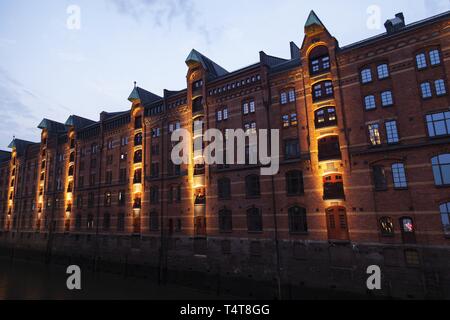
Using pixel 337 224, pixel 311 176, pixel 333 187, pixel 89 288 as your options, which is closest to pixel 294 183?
pixel 311 176

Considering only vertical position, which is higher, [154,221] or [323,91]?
[323,91]

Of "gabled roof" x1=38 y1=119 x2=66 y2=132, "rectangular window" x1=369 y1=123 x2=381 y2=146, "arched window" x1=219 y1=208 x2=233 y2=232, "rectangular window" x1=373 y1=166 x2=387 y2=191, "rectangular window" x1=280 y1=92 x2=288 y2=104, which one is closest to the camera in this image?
"rectangular window" x1=373 y1=166 x2=387 y2=191

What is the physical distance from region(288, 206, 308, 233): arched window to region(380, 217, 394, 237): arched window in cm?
569

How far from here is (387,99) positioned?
72.3ft

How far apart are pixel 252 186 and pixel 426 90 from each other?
620 inches

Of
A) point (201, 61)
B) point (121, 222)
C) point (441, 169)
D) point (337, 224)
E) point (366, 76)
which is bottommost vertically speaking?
point (337, 224)

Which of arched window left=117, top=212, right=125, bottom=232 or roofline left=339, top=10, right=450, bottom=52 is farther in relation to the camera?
arched window left=117, top=212, right=125, bottom=232

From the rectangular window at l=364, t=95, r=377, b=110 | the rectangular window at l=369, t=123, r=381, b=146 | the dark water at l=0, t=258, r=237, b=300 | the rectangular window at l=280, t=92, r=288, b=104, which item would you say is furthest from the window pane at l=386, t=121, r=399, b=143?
the dark water at l=0, t=258, r=237, b=300

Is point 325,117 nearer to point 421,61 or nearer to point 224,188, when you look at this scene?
point 421,61

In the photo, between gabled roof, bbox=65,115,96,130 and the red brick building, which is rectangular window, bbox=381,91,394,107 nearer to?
the red brick building

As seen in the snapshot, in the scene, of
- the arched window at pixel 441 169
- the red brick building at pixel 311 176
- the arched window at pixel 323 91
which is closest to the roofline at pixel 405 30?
the red brick building at pixel 311 176

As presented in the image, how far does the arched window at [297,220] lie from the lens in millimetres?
24389

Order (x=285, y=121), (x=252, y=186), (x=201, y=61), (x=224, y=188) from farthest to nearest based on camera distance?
(x=201, y=61), (x=224, y=188), (x=252, y=186), (x=285, y=121)

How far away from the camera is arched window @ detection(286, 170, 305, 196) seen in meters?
25.0
